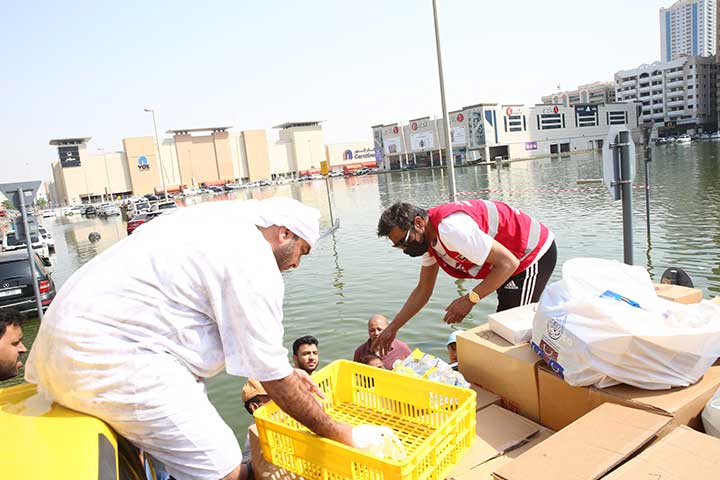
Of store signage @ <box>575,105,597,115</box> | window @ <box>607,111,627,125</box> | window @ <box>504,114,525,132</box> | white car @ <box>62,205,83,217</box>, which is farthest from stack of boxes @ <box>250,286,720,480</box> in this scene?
window @ <box>607,111,627,125</box>

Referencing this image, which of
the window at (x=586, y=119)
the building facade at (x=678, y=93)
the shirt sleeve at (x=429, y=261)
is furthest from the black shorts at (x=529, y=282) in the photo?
the building facade at (x=678, y=93)

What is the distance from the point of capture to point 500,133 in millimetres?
79375

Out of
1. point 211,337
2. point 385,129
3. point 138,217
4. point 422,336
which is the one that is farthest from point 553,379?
point 385,129

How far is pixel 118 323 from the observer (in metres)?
1.53

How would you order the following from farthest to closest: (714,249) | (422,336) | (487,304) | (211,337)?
(714,249)
(487,304)
(422,336)
(211,337)

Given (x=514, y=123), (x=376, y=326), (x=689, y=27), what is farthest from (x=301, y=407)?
(x=689, y=27)

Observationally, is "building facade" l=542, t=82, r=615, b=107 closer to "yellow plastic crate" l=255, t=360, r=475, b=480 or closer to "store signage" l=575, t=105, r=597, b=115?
"store signage" l=575, t=105, r=597, b=115

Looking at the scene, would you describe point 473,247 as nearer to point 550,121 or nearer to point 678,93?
point 550,121

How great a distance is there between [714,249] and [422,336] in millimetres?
6118

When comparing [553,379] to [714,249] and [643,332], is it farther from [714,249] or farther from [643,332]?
[714,249]

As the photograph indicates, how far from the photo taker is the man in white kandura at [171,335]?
1.52m

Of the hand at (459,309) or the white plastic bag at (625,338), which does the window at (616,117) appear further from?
the white plastic bag at (625,338)

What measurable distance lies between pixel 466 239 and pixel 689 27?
192698mm

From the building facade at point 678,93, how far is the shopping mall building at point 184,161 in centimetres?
6336
